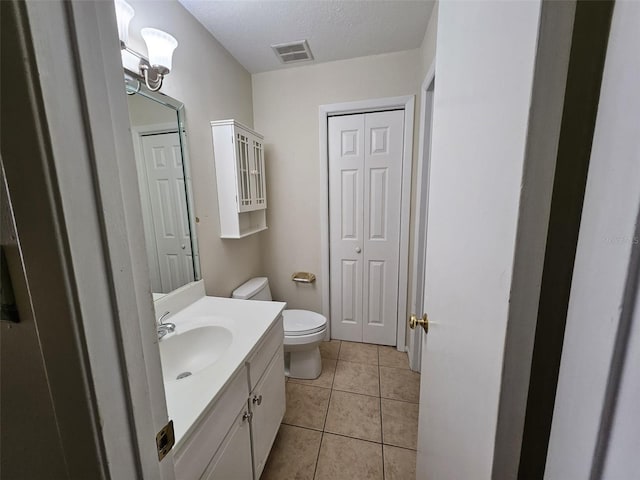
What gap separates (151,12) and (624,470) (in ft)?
6.18

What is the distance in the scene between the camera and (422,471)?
0.96 meters

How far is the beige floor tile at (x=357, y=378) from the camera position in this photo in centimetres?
183

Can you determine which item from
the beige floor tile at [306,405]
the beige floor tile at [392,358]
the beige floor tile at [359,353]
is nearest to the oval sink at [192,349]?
the beige floor tile at [306,405]

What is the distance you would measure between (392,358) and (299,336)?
90 centimetres

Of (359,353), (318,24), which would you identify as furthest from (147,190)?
(359,353)

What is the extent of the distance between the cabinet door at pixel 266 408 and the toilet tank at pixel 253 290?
2.05 ft

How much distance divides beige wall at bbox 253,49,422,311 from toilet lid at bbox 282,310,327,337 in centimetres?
33

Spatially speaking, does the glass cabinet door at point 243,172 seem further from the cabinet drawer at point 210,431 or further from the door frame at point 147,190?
the cabinet drawer at point 210,431

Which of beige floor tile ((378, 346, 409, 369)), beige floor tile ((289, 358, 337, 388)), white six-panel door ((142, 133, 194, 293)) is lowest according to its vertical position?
beige floor tile ((378, 346, 409, 369))

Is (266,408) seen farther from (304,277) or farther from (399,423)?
(304,277)

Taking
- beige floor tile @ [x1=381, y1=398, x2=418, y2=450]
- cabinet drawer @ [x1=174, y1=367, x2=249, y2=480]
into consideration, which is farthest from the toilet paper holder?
cabinet drawer @ [x1=174, y1=367, x2=249, y2=480]

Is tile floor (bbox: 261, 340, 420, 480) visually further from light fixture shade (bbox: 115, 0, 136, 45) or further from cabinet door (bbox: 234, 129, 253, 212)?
light fixture shade (bbox: 115, 0, 136, 45)

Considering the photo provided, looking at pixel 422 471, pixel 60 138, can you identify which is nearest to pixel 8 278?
pixel 60 138

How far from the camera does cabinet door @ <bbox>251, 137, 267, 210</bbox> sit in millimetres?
1920
